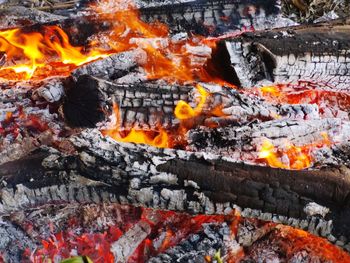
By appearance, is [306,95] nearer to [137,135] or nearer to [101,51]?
[137,135]

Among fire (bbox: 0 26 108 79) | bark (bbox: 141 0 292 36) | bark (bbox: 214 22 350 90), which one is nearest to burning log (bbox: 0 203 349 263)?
bark (bbox: 214 22 350 90)

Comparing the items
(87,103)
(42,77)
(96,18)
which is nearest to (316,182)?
(87,103)

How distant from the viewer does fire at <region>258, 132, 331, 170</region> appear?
2549mm

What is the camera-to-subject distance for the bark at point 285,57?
286 centimetres

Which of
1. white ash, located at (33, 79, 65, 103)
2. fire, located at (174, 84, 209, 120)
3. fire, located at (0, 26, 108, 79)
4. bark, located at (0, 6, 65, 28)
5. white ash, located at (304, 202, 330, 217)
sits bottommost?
white ash, located at (304, 202, 330, 217)

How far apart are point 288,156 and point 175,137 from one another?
627 mm

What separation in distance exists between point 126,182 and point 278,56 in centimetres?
127

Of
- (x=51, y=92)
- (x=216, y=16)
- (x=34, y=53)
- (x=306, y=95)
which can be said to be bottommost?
(x=306, y=95)

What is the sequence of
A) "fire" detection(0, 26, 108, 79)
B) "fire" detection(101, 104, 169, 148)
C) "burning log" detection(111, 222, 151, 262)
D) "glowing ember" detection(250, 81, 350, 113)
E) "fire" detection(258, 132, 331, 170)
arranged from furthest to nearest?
1. "fire" detection(0, 26, 108, 79)
2. "glowing ember" detection(250, 81, 350, 113)
3. "fire" detection(101, 104, 169, 148)
4. "fire" detection(258, 132, 331, 170)
5. "burning log" detection(111, 222, 151, 262)

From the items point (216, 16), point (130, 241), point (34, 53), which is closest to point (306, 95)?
point (216, 16)

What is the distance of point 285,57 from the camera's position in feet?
9.34

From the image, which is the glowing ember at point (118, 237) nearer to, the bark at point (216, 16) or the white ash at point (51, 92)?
the white ash at point (51, 92)

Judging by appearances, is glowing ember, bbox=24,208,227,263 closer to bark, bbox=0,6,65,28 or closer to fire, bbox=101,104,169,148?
fire, bbox=101,104,169,148

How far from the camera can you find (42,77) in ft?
10.6
